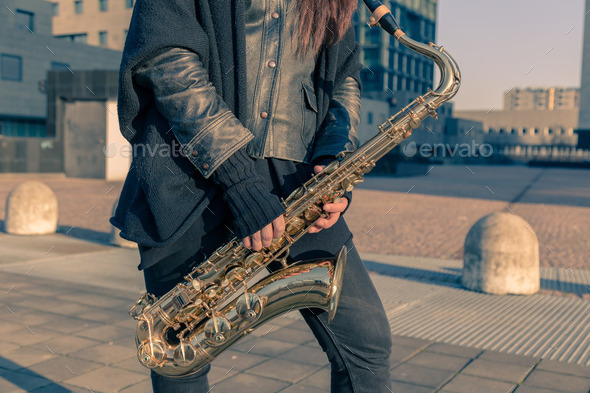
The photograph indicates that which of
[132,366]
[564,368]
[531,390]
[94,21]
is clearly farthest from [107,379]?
[94,21]

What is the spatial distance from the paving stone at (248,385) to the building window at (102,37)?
6226 centimetres

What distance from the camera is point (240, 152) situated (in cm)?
189

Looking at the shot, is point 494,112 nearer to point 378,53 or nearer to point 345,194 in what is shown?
point 378,53

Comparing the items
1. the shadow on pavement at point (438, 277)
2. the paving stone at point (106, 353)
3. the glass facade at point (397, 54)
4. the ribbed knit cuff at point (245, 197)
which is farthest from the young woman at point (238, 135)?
the glass facade at point (397, 54)

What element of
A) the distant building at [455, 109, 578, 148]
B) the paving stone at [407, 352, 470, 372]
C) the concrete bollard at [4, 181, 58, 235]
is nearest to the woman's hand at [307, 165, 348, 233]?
the paving stone at [407, 352, 470, 372]

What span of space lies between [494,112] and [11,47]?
70594mm

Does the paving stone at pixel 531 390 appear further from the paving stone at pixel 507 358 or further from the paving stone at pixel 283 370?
the paving stone at pixel 283 370

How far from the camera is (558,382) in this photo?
358 cm

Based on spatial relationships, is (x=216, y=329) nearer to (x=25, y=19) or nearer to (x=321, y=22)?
(x=321, y=22)

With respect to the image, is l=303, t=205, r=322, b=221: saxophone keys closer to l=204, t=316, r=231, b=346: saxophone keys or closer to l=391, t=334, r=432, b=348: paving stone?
l=204, t=316, r=231, b=346: saxophone keys

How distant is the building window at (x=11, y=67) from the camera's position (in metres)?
43.8

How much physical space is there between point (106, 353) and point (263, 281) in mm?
2258

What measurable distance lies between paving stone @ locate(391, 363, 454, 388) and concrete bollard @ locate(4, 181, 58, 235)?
7307mm

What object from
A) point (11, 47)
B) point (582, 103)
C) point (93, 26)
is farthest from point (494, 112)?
point (11, 47)
